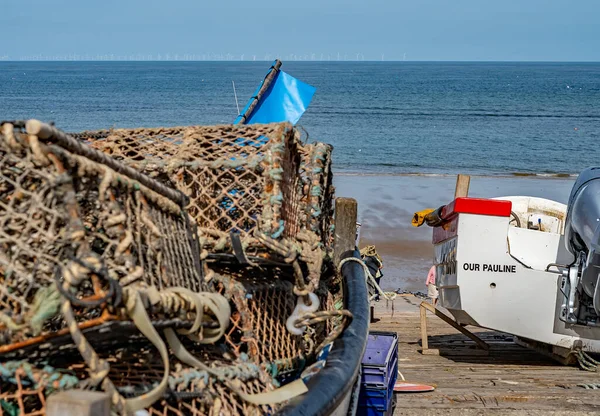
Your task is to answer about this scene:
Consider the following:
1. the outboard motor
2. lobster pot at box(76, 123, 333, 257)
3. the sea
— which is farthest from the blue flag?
the sea

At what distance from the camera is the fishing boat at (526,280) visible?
6.88 metres

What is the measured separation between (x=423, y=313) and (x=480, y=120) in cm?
4292

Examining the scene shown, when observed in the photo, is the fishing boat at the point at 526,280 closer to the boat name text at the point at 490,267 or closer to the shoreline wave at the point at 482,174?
the boat name text at the point at 490,267

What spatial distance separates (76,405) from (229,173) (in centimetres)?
190

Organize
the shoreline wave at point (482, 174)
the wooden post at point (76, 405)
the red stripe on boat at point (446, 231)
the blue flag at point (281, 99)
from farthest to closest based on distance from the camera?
the shoreline wave at point (482, 174) < the blue flag at point (281, 99) < the red stripe on boat at point (446, 231) < the wooden post at point (76, 405)

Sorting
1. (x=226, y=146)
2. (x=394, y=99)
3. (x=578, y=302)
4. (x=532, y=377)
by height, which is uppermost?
(x=394, y=99)

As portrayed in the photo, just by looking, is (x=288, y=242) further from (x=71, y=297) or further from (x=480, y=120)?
(x=480, y=120)

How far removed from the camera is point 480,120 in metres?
49.1

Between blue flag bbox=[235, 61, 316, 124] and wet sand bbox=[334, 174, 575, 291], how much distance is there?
5.35 m

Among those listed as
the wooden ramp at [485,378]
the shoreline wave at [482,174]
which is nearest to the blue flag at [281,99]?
the wooden ramp at [485,378]

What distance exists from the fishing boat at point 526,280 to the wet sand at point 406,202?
5492 mm

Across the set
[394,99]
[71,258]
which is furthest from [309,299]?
[394,99]

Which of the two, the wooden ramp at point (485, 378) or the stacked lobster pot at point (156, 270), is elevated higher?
the stacked lobster pot at point (156, 270)

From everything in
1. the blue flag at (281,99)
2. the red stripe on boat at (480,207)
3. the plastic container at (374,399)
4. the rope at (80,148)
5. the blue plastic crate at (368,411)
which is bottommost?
Answer: the blue plastic crate at (368,411)
